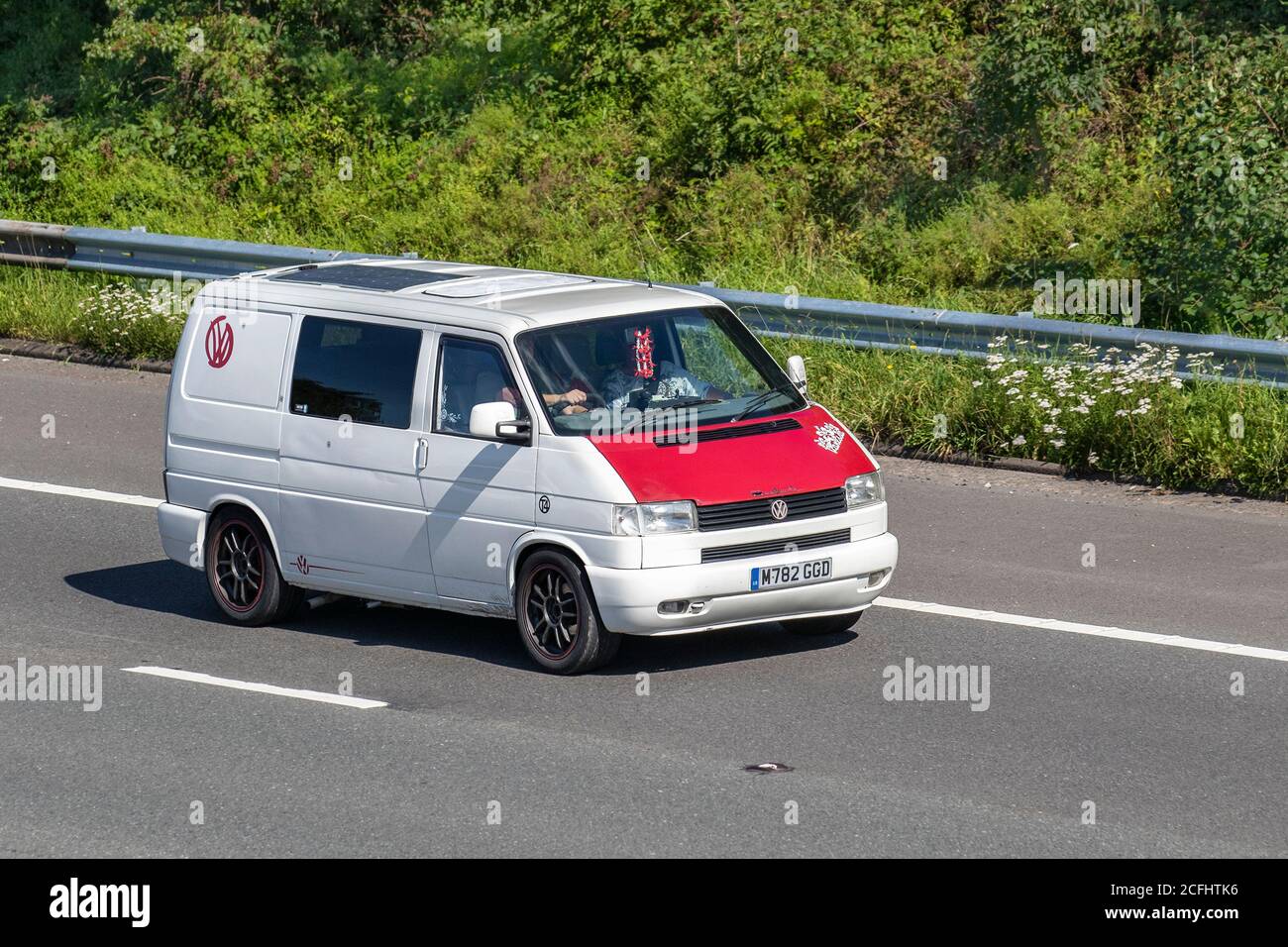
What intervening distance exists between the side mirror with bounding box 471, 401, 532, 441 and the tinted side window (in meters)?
0.20

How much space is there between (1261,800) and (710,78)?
14.6 metres

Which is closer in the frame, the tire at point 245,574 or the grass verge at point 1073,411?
the tire at point 245,574

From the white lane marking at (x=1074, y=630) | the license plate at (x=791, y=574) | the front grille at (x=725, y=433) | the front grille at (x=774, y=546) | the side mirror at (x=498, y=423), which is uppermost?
the side mirror at (x=498, y=423)

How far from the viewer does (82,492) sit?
14.1 m

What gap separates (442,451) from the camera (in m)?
10.1

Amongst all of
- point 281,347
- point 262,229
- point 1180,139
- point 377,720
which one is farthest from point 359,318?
point 262,229

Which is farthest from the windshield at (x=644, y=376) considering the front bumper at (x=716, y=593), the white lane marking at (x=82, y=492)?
the white lane marking at (x=82, y=492)

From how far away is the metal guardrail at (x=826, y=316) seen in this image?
13805 mm

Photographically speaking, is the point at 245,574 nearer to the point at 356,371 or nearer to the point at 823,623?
the point at 356,371

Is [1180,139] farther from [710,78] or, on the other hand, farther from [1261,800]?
[1261,800]

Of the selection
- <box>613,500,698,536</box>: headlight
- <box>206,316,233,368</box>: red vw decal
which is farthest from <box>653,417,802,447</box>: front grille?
<box>206,316,233,368</box>: red vw decal

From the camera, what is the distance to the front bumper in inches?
367
